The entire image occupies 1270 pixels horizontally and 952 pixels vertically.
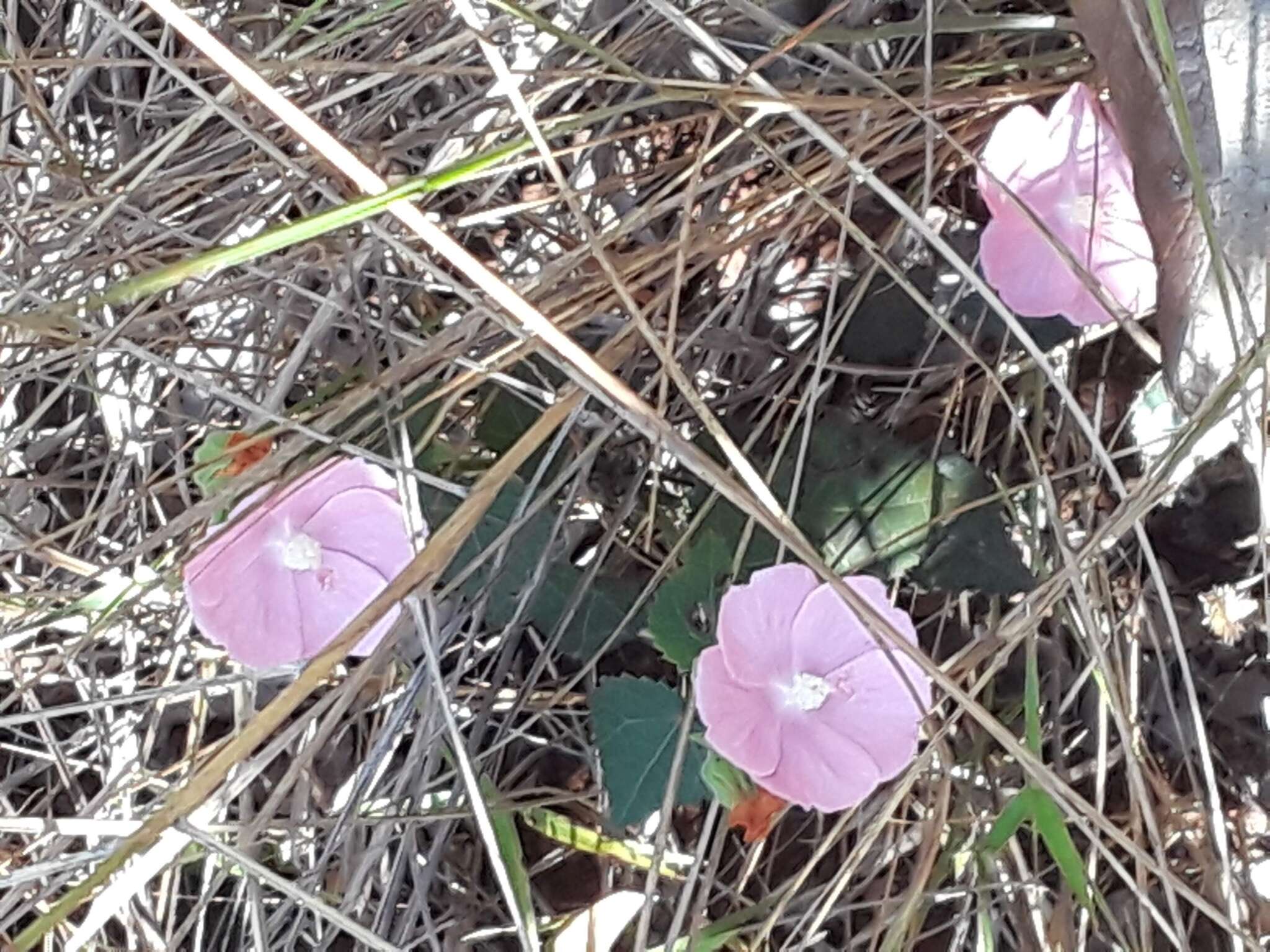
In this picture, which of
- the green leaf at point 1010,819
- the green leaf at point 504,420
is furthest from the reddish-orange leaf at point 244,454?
the green leaf at point 1010,819

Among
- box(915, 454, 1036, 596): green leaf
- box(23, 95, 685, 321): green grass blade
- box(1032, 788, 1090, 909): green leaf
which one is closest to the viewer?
box(23, 95, 685, 321): green grass blade

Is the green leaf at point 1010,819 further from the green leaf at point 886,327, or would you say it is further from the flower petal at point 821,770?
the green leaf at point 886,327

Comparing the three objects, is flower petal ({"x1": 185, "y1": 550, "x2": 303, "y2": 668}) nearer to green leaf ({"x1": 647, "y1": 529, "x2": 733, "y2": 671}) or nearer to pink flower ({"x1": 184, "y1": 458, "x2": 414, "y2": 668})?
pink flower ({"x1": 184, "y1": 458, "x2": 414, "y2": 668})

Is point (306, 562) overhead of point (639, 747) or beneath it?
overhead

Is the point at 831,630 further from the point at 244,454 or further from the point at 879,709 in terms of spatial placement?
the point at 244,454

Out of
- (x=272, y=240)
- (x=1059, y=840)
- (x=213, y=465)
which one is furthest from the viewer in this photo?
(x=213, y=465)

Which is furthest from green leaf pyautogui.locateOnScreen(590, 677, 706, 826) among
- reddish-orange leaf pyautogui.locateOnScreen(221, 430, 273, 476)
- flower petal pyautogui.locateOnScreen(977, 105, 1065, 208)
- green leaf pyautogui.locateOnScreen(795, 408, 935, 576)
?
flower petal pyautogui.locateOnScreen(977, 105, 1065, 208)

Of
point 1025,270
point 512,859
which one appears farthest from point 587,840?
point 1025,270
